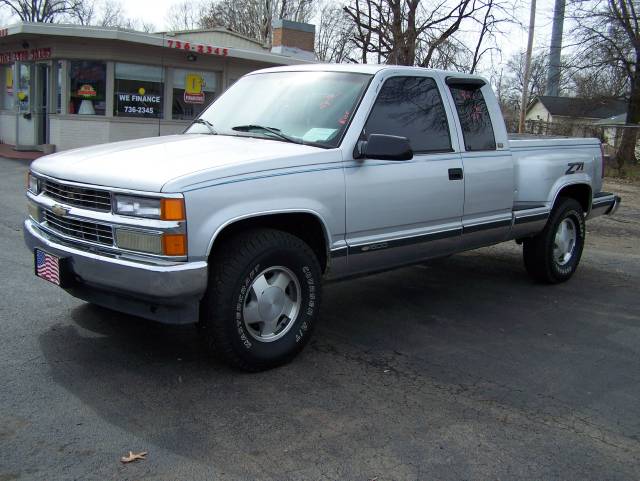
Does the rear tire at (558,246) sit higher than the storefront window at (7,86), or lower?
lower

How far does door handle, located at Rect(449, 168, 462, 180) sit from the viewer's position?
5.20m

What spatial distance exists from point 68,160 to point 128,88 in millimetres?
13506

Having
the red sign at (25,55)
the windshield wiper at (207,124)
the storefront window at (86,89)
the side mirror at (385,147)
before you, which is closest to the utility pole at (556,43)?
the storefront window at (86,89)

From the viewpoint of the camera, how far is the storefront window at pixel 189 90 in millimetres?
17938

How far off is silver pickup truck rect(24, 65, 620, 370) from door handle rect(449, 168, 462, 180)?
1 cm

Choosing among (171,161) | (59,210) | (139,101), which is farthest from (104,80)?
(171,161)

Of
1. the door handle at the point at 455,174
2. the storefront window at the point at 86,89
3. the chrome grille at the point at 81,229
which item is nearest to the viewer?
the chrome grille at the point at 81,229

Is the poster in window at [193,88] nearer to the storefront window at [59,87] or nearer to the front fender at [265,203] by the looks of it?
the storefront window at [59,87]

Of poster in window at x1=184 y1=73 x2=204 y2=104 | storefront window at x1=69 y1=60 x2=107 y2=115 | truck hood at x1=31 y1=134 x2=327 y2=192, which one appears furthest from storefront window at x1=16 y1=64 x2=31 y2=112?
truck hood at x1=31 y1=134 x2=327 y2=192

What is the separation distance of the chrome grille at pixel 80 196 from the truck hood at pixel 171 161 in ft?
0.20

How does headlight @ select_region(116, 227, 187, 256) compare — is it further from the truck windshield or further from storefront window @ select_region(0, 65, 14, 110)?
storefront window @ select_region(0, 65, 14, 110)

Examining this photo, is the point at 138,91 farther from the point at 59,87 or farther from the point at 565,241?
the point at 565,241

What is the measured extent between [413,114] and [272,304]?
2007 millimetres

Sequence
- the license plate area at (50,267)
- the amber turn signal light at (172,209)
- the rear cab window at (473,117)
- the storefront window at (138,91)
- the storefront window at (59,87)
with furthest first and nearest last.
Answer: the storefront window at (59,87) → the storefront window at (138,91) → the rear cab window at (473,117) → the license plate area at (50,267) → the amber turn signal light at (172,209)
